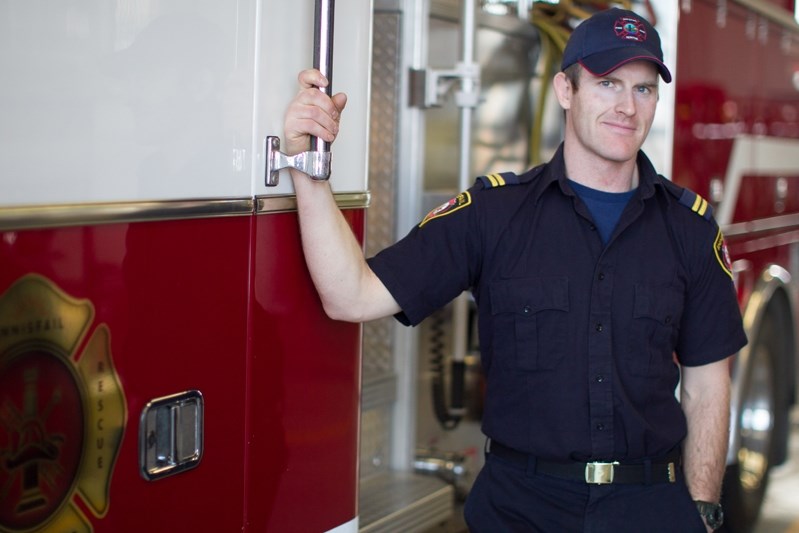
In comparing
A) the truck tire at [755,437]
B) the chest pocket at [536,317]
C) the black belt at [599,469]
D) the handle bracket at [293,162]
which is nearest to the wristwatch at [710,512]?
the black belt at [599,469]

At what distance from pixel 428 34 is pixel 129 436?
1.94 m

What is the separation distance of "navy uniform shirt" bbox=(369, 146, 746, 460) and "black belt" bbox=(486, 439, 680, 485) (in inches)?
0.9

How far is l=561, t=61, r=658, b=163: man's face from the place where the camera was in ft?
8.20

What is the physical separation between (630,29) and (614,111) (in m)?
0.19

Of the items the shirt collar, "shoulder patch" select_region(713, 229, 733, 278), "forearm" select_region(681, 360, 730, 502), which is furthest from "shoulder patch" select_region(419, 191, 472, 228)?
"forearm" select_region(681, 360, 730, 502)

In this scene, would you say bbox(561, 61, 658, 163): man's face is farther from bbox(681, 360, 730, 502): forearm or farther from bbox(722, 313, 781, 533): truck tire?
bbox(722, 313, 781, 533): truck tire

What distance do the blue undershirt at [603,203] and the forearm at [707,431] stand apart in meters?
0.45

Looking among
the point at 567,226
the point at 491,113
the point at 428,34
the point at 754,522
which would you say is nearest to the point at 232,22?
the point at 567,226

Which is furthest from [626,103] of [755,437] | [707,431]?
[755,437]

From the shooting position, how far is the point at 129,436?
5.46 feet

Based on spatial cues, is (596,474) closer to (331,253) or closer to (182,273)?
(331,253)

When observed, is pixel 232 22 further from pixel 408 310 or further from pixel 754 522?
pixel 754 522

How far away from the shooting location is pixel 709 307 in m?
2.62

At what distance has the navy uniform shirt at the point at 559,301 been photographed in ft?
7.96
